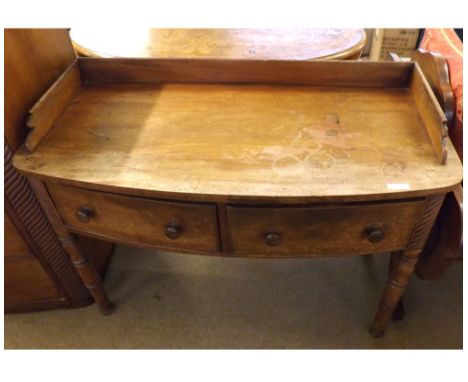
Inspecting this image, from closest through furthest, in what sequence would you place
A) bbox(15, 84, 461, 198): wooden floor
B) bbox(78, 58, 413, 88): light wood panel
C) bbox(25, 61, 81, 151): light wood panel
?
bbox(15, 84, 461, 198): wooden floor → bbox(25, 61, 81, 151): light wood panel → bbox(78, 58, 413, 88): light wood panel

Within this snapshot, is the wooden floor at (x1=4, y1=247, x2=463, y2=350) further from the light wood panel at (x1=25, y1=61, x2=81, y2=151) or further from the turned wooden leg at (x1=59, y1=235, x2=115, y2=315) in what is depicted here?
the light wood panel at (x1=25, y1=61, x2=81, y2=151)

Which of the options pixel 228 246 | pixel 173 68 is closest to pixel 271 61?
pixel 173 68

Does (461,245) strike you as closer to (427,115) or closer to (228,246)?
(427,115)

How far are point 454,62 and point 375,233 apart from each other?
572 millimetres

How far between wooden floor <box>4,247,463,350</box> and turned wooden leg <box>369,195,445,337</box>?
133mm

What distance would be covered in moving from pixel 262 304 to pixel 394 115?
31.5 inches

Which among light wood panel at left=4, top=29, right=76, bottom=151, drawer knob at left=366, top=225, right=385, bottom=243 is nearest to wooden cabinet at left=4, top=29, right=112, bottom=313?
light wood panel at left=4, top=29, right=76, bottom=151

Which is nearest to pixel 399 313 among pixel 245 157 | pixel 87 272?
pixel 245 157

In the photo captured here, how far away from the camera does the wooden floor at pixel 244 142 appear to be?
72 cm

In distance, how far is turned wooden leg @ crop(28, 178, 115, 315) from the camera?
2.81 ft

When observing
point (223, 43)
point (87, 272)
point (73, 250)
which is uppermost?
point (223, 43)

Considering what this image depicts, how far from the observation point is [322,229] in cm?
79

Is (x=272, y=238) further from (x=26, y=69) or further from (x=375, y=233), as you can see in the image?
(x=26, y=69)

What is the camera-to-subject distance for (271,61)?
0.98 m
